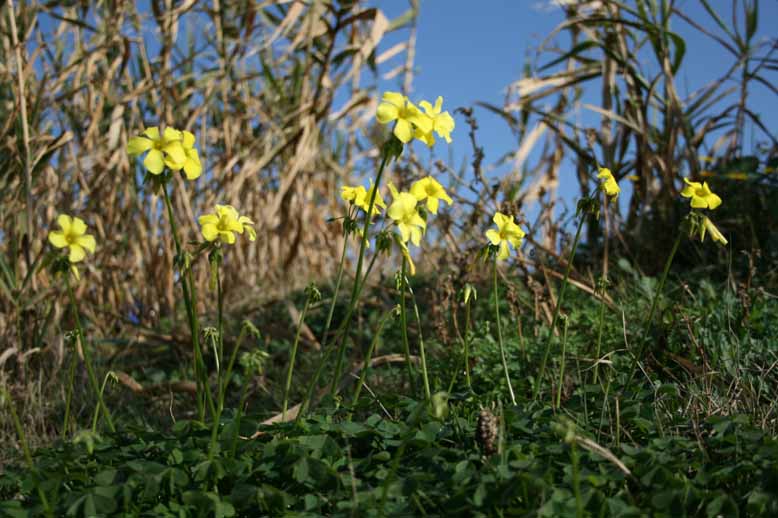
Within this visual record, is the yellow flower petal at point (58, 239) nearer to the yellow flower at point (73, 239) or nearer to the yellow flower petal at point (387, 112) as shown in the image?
the yellow flower at point (73, 239)

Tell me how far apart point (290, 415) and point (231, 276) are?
3.12 metres

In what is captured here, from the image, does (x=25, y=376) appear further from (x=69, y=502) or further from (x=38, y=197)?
(x=69, y=502)

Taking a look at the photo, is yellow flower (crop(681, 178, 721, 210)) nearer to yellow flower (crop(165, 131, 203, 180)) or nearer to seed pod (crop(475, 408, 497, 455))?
seed pod (crop(475, 408, 497, 455))

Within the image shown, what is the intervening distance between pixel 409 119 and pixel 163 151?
0.53m

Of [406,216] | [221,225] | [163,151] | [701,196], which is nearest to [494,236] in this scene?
[406,216]

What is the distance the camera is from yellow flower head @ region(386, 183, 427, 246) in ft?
5.74

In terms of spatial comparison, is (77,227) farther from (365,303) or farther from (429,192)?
(365,303)

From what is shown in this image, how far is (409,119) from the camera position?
170 centimetres

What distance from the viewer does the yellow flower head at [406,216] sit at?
1751mm

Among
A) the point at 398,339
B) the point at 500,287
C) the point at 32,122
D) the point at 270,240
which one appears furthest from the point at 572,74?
the point at 32,122

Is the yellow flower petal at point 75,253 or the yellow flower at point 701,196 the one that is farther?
the yellow flower at point 701,196

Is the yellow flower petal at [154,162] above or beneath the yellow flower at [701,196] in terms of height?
beneath

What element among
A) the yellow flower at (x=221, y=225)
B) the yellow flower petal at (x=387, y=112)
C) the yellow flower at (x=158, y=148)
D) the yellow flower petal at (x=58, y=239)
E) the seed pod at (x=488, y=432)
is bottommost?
the seed pod at (x=488, y=432)

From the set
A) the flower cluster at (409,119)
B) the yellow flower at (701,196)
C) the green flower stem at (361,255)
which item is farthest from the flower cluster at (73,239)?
the yellow flower at (701,196)
